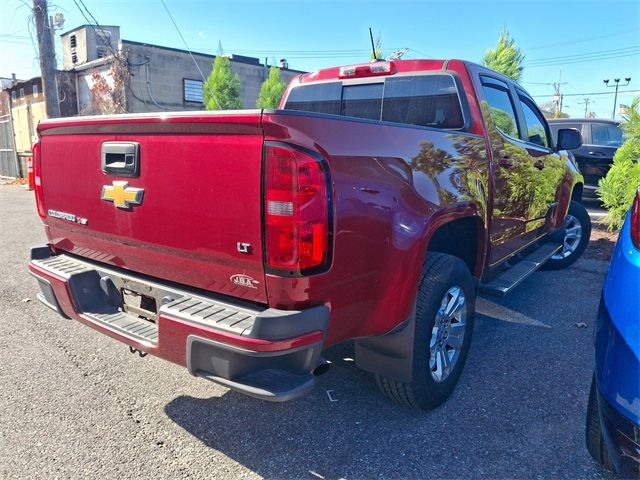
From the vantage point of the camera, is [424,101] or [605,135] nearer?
[424,101]

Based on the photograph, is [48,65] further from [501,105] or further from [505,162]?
[505,162]

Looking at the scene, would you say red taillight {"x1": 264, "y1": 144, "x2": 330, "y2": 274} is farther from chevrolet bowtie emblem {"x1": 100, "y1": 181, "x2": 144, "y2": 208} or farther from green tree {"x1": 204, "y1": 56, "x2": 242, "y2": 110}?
green tree {"x1": 204, "y1": 56, "x2": 242, "y2": 110}

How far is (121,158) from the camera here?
239 centimetres

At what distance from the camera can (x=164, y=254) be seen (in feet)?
7.64

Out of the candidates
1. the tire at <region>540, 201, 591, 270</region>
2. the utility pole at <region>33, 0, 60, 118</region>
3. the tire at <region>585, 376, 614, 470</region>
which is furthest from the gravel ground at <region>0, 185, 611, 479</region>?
the utility pole at <region>33, 0, 60, 118</region>

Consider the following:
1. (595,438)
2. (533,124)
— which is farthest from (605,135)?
(595,438)

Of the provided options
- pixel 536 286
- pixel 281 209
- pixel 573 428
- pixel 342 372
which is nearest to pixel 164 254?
pixel 281 209

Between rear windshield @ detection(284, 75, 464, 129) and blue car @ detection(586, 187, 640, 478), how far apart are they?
158 cm

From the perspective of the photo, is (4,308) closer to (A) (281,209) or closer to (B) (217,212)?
(B) (217,212)

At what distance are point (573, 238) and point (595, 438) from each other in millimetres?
4421

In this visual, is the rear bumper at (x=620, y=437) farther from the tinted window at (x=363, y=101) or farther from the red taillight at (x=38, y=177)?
the red taillight at (x=38, y=177)

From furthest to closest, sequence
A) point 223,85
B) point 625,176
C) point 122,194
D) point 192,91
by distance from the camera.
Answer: point 192,91 < point 223,85 < point 625,176 < point 122,194

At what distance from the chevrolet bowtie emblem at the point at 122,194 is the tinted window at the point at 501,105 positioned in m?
2.51

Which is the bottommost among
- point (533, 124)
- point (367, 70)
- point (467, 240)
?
point (467, 240)
